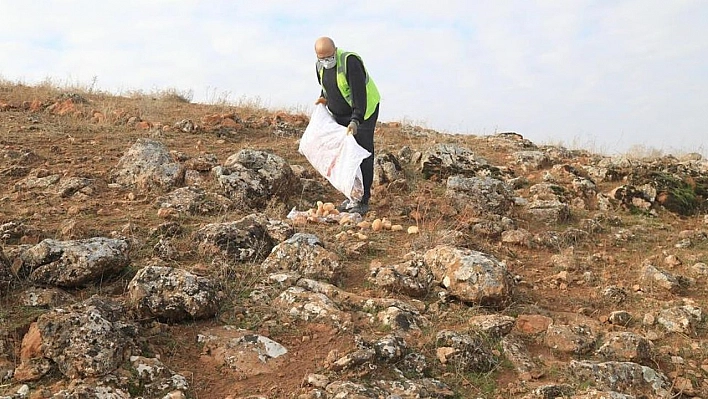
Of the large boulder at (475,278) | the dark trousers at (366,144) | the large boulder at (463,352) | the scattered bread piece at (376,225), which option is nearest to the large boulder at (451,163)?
the dark trousers at (366,144)

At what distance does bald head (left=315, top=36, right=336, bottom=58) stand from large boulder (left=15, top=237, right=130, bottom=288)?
2.83m

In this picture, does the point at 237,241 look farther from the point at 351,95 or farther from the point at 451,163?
the point at 451,163

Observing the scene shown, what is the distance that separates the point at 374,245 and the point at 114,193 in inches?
100.0

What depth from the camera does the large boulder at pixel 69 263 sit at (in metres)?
3.39

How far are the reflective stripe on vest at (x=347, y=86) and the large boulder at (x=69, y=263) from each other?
282 centimetres

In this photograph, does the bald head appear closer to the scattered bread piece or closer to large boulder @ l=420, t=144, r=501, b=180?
the scattered bread piece

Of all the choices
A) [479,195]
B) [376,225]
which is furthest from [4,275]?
[479,195]

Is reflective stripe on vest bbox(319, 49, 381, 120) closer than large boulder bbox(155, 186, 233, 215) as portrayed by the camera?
No

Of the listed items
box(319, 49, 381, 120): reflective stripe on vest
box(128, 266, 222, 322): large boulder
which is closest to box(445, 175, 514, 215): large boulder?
box(319, 49, 381, 120): reflective stripe on vest

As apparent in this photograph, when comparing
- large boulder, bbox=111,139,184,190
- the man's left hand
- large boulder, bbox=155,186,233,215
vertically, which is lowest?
large boulder, bbox=155,186,233,215

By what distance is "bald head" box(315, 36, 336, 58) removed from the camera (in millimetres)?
5582

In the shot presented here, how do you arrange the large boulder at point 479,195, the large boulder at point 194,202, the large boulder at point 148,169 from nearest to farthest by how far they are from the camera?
1. the large boulder at point 194,202
2. the large boulder at point 148,169
3. the large boulder at point 479,195

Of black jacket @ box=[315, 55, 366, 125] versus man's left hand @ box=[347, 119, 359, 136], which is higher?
black jacket @ box=[315, 55, 366, 125]

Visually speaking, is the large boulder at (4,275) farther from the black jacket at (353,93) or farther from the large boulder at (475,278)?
the black jacket at (353,93)
